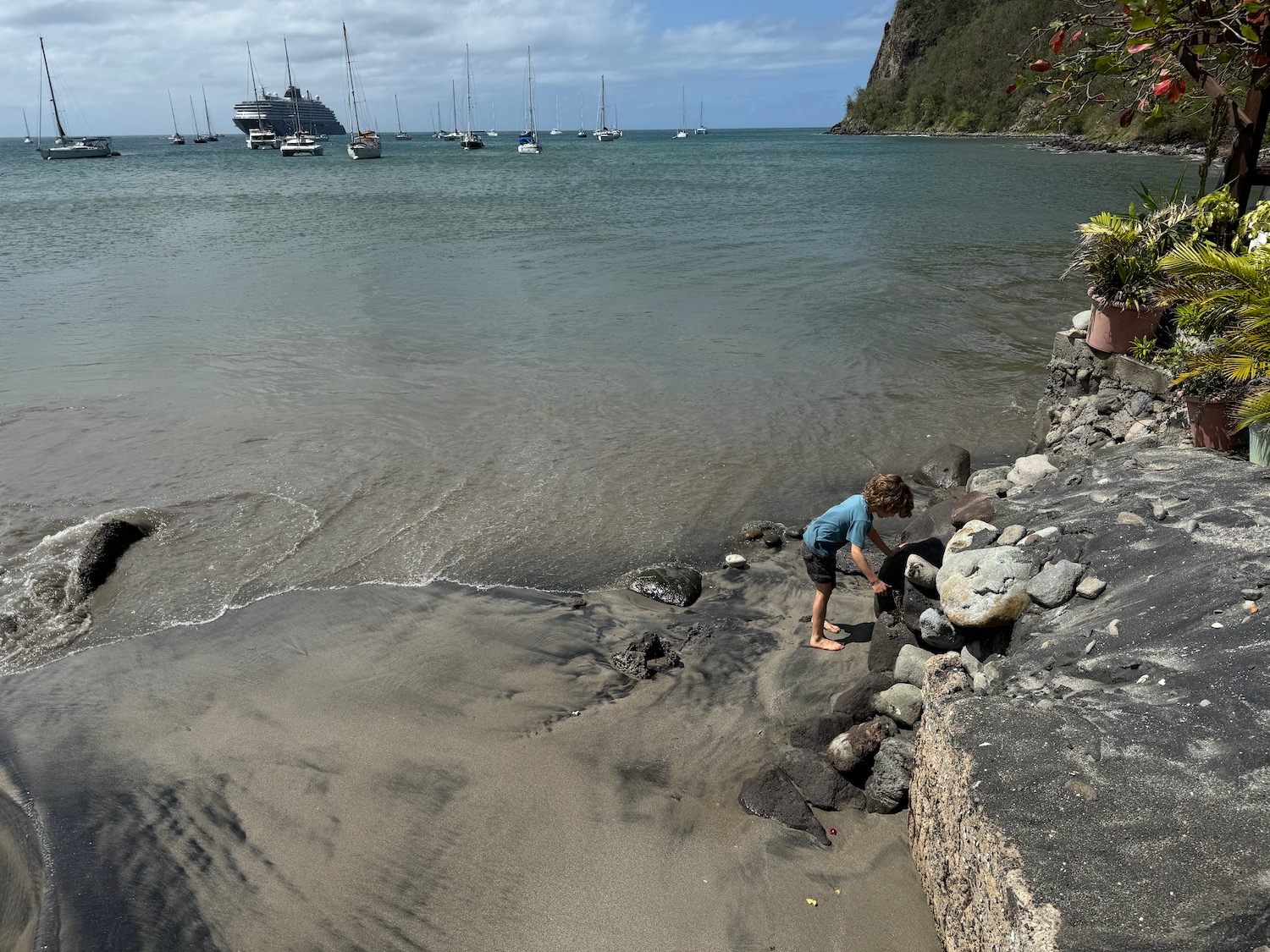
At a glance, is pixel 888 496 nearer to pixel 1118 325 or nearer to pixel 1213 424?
pixel 1213 424

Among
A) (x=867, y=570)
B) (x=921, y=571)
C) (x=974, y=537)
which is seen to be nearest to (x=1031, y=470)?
(x=974, y=537)

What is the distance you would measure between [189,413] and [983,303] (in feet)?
47.2

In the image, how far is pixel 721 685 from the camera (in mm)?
5430

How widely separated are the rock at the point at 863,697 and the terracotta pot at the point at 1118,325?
4416mm

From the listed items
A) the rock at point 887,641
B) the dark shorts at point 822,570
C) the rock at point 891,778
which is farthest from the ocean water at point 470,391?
the rock at point 891,778

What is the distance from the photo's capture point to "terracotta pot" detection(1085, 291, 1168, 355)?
7.08 metres

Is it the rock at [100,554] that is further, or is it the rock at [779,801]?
the rock at [100,554]

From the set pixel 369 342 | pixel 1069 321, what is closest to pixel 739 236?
pixel 1069 321

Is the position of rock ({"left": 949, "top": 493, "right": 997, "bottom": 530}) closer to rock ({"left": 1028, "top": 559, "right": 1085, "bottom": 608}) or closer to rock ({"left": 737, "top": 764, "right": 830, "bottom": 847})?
rock ({"left": 1028, "top": 559, "right": 1085, "bottom": 608})

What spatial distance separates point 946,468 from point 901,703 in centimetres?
446

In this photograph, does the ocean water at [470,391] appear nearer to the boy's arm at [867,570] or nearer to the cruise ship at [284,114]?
the boy's arm at [867,570]

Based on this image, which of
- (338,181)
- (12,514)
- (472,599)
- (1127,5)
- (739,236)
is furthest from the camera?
(338,181)

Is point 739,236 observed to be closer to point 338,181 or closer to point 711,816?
point 711,816

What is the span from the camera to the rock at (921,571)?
543 cm
